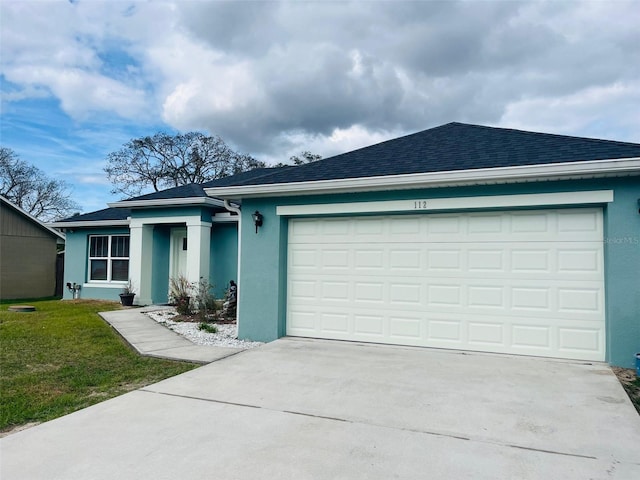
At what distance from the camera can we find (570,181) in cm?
595

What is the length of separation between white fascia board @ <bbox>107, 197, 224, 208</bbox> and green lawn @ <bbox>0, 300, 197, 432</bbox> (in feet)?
13.3

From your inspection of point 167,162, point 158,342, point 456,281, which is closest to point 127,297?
point 158,342

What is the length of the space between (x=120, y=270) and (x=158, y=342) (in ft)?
26.0

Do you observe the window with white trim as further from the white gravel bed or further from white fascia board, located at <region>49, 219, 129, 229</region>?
the white gravel bed

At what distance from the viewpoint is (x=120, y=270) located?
1423 centimetres

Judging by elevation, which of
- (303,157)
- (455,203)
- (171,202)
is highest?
(303,157)

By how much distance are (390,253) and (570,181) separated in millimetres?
2880

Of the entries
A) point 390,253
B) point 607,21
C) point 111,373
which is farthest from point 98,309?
point 607,21

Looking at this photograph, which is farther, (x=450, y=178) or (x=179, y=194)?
(x=179, y=194)

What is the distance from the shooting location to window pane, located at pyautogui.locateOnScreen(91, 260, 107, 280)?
47.8 ft

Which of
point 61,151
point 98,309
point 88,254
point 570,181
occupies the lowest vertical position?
point 98,309

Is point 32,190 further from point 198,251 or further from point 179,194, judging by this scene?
point 198,251

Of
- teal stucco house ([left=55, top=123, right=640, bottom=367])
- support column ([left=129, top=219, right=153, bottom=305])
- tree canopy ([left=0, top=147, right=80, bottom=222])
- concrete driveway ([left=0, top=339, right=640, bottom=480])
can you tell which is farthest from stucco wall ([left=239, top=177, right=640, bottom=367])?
tree canopy ([left=0, top=147, right=80, bottom=222])

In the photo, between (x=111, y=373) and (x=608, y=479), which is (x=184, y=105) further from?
(x=608, y=479)
